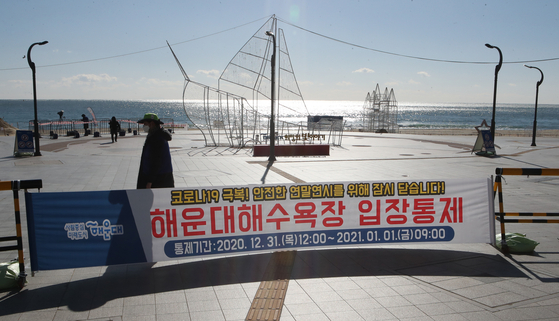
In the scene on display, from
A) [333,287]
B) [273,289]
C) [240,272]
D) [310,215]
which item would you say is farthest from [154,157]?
[333,287]

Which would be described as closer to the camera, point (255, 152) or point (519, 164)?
point (519, 164)

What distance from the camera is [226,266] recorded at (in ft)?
15.7

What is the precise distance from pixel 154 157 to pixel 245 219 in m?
1.54

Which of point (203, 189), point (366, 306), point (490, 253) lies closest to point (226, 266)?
point (203, 189)

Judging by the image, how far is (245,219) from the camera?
4.76 meters

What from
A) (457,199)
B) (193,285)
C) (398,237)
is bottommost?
(193,285)

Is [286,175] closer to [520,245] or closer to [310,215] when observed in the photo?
[310,215]

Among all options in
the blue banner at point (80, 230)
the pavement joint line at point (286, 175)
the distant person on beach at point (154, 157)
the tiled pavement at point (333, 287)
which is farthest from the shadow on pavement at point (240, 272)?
the pavement joint line at point (286, 175)

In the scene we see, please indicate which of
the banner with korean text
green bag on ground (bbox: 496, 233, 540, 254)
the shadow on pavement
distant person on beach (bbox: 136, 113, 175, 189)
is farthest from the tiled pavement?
distant person on beach (bbox: 136, 113, 175, 189)

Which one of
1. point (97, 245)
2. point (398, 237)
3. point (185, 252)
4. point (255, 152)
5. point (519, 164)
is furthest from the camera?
point (255, 152)

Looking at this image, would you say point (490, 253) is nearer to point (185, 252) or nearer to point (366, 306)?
point (366, 306)

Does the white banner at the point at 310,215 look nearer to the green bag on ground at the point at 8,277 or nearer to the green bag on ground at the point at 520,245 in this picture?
the green bag on ground at the point at 520,245

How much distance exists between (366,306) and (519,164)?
1490 centimetres

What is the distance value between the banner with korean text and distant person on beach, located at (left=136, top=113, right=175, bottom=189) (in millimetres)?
773
